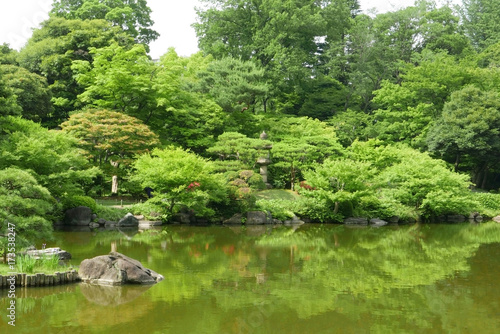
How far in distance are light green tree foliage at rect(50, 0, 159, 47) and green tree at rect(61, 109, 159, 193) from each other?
36.5 feet

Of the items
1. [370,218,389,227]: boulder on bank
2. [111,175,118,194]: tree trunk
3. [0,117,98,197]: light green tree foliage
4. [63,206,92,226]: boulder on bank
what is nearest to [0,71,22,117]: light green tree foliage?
[0,117,98,197]: light green tree foliage

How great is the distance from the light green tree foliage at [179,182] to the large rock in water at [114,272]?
7.76 metres

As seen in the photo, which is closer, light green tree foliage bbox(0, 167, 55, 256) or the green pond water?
the green pond water

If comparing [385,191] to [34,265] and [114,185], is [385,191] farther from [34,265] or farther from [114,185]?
[34,265]

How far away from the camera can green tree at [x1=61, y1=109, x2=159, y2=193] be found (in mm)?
18562

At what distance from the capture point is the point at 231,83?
2442cm

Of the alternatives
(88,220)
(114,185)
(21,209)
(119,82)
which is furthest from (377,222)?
(21,209)

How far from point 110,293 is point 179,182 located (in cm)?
900

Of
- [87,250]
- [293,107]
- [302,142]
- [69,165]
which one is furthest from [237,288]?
[293,107]

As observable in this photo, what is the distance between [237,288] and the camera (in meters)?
7.95

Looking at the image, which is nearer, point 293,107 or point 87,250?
point 87,250

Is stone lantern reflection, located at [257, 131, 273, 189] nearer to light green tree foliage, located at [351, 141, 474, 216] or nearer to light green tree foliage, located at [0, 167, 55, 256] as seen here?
light green tree foliage, located at [351, 141, 474, 216]

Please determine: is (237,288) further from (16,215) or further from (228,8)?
(228,8)

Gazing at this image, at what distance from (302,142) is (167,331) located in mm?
18565
